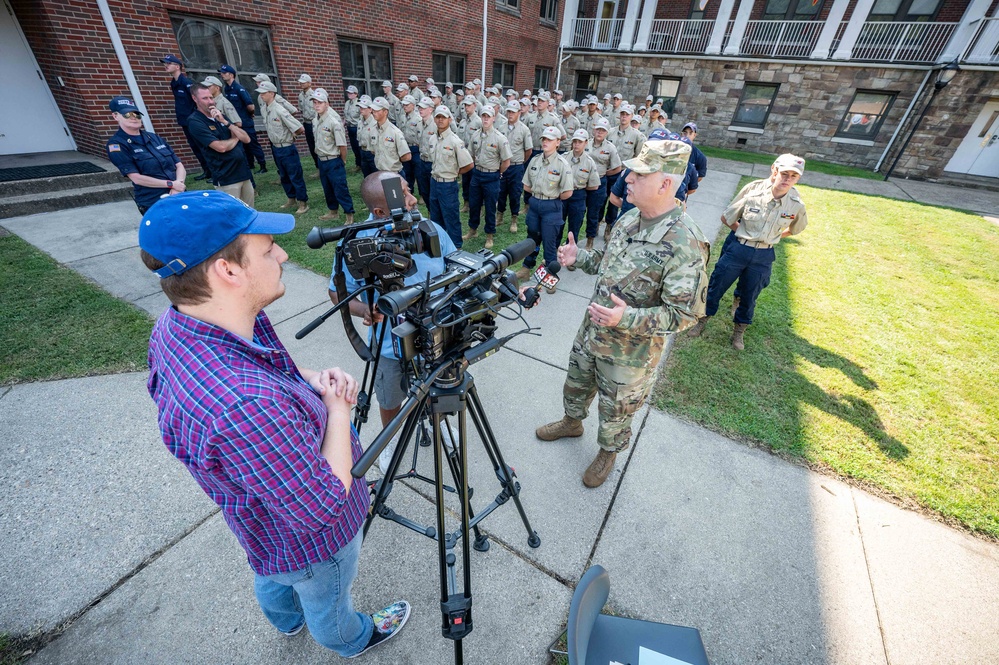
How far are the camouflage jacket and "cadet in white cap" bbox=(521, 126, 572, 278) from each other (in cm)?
312

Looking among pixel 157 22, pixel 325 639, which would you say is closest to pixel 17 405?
pixel 325 639

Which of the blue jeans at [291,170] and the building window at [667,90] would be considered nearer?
the blue jeans at [291,170]

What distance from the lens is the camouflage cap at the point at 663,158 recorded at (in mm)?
2113

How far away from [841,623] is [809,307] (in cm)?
438

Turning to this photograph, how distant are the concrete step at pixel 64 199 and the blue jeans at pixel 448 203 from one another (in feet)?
19.5

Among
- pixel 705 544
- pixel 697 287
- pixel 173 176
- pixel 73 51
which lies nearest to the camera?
pixel 697 287

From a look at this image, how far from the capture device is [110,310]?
432cm

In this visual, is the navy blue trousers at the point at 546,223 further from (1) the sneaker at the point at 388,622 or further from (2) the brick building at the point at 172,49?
(2) the brick building at the point at 172,49

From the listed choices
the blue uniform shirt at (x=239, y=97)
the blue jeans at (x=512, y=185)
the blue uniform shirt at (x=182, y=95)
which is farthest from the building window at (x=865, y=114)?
the blue uniform shirt at (x=182, y=95)

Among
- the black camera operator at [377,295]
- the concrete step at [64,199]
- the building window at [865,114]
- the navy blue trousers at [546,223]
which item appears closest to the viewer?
the black camera operator at [377,295]

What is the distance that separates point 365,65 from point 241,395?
1272 cm

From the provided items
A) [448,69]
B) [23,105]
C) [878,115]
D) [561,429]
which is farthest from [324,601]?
[878,115]

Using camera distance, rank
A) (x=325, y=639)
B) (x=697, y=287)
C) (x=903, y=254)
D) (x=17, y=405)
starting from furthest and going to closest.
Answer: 1. (x=903, y=254)
2. (x=17, y=405)
3. (x=697, y=287)
4. (x=325, y=639)

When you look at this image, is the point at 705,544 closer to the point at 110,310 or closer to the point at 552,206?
the point at 552,206
